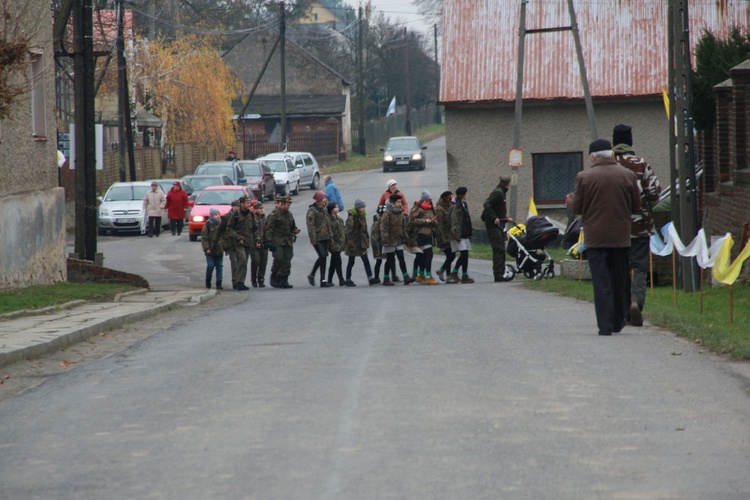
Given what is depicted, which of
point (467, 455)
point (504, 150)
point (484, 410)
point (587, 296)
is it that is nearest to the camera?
point (467, 455)

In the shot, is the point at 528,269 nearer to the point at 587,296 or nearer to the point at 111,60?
the point at 587,296

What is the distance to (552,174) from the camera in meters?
32.2

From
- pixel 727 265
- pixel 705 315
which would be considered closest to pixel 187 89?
pixel 705 315

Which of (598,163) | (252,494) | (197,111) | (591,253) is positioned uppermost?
(197,111)

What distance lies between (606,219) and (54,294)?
382 inches

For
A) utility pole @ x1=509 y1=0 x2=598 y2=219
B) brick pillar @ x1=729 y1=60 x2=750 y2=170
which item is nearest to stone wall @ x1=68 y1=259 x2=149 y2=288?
brick pillar @ x1=729 y1=60 x2=750 y2=170

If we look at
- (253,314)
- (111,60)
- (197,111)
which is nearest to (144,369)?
(253,314)

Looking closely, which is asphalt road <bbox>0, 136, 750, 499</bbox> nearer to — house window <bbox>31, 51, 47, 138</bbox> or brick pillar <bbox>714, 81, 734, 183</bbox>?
brick pillar <bbox>714, 81, 734, 183</bbox>

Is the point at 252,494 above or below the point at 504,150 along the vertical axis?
below

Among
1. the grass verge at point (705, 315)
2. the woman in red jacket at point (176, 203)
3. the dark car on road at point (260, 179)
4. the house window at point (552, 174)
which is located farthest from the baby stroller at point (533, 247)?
the dark car on road at point (260, 179)

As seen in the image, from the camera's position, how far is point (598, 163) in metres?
10.5

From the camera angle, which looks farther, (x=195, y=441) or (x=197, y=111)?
(x=197, y=111)

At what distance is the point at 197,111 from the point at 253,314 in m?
41.6

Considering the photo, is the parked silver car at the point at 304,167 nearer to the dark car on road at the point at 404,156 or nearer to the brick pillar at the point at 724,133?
the dark car on road at the point at 404,156
